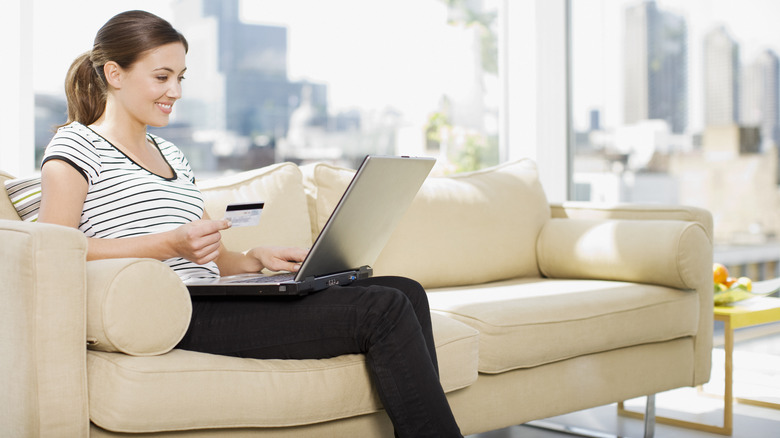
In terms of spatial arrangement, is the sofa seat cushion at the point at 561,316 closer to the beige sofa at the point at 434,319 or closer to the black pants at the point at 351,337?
the beige sofa at the point at 434,319

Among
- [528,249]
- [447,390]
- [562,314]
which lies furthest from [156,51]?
[528,249]

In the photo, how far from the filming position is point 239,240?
221 cm

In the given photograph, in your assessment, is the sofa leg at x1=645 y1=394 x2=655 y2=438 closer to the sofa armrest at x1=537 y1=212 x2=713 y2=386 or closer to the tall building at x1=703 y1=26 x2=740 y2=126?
the sofa armrest at x1=537 y1=212 x2=713 y2=386

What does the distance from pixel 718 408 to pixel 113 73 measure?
2268 millimetres

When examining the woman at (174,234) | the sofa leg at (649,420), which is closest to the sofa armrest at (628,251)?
the sofa leg at (649,420)

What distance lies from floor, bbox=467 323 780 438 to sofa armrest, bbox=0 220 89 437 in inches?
59.9

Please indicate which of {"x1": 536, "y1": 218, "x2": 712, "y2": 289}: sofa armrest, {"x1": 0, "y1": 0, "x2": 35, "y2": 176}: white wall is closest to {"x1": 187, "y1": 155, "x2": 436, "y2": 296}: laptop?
{"x1": 536, "y1": 218, "x2": 712, "y2": 289}: sofa armrest

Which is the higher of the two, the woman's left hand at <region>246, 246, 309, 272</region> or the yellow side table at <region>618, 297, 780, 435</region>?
the woman's left hand at <region>246, 246, 309, 272</region>

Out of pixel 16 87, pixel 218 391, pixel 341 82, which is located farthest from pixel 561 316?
pixel 341 82

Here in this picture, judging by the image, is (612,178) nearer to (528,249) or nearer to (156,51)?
(528,249)

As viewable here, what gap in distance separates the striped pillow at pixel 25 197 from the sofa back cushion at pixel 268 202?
53 cm

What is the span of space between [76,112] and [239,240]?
23.1 inches

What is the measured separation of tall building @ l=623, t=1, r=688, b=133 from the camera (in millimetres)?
3789

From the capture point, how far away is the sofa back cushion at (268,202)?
7.29ft
